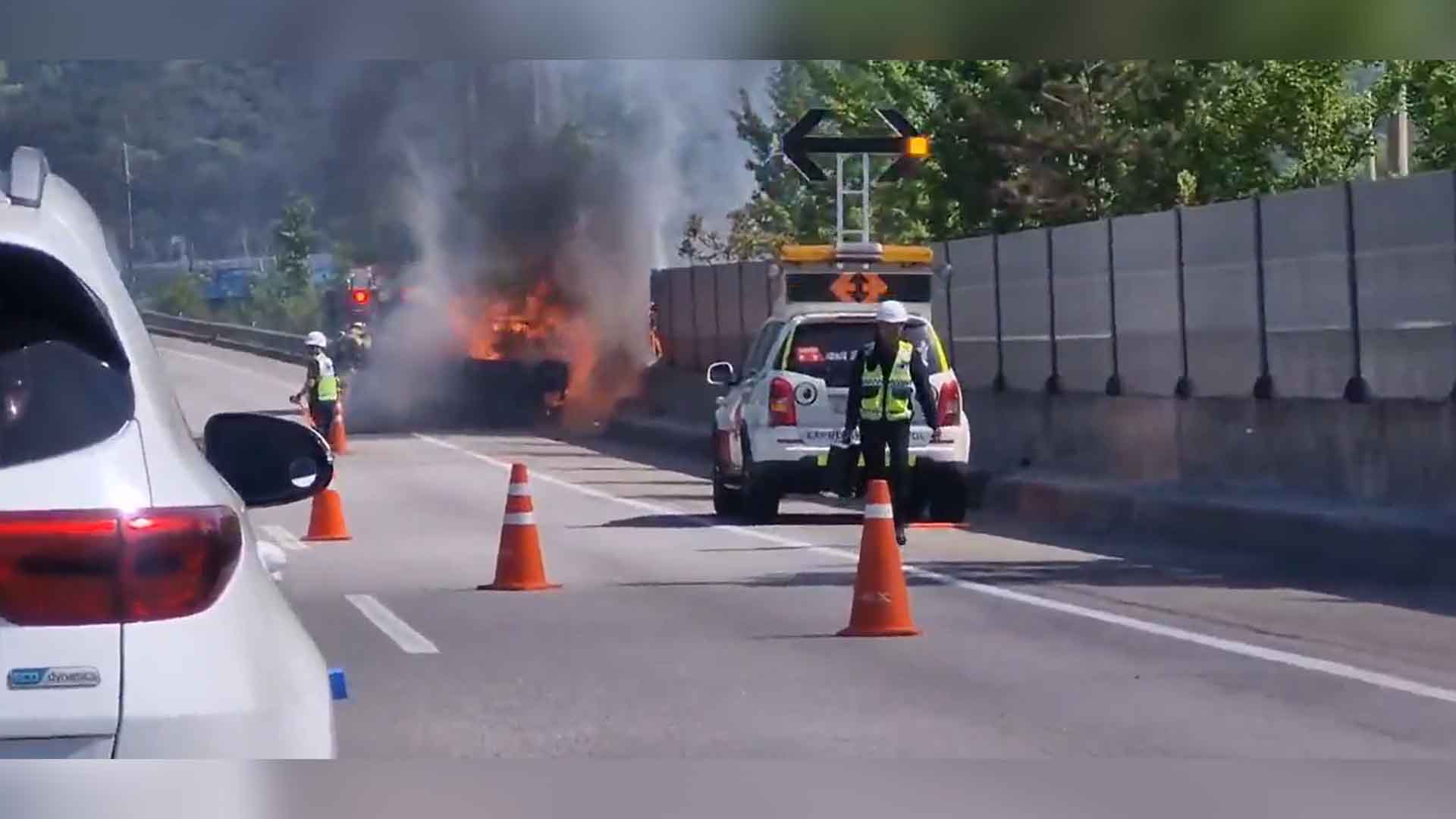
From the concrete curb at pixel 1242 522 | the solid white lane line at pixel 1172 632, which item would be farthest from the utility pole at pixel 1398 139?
the solid white lane line at pixel 1172 632

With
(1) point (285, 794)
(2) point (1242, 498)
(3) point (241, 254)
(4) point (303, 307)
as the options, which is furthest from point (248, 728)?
(2) point (1242, 498)

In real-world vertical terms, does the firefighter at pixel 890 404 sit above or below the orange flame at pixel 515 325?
below

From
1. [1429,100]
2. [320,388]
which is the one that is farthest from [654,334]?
[1429,100]

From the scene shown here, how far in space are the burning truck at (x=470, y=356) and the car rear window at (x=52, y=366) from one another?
3384 centimetres

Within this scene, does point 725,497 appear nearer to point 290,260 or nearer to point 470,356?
point 290,260

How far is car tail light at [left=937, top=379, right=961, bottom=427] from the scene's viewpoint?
21.0 metres

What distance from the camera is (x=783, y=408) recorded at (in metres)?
21.3

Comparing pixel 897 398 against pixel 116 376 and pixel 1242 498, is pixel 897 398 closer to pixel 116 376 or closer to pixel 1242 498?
pixel 1242 498

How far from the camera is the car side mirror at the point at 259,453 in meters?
4.84

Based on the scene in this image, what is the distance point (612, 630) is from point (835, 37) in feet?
21.9

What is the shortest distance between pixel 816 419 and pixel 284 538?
4010 mm

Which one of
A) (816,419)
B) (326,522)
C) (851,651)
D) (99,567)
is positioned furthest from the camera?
(816,419)

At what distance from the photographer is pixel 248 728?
4090 mm

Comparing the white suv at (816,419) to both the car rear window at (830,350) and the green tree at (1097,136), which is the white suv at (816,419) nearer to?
the car rear window at (830,350)
